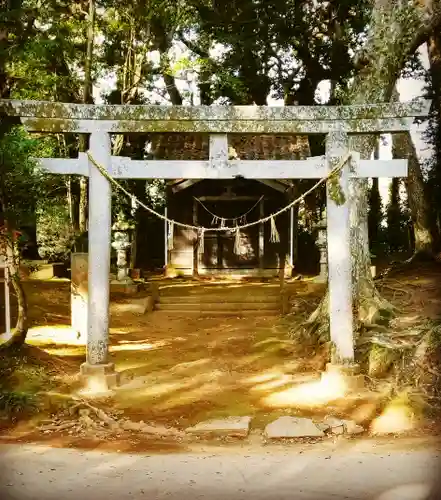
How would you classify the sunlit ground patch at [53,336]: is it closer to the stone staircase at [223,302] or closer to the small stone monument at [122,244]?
the stone staircase at [223,302]

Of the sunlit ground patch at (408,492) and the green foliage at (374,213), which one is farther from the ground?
the green foliage at (374,213)

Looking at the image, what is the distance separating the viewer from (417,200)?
16.4 metres

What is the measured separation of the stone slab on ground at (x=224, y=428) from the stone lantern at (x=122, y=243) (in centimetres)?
1035

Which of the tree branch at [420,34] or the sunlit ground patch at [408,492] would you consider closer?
the sunlit ground patch at [408,492]

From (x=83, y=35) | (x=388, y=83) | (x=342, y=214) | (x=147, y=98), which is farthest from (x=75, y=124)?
(x=147, y=98)

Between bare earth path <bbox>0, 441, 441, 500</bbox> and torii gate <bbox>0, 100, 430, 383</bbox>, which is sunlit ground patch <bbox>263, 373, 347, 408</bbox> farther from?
bare earth path <bbox>0, 441, 441, 500</bbox>

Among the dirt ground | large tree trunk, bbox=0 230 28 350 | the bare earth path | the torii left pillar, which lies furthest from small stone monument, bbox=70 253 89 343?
the bare earth path

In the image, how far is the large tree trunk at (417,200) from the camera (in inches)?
632

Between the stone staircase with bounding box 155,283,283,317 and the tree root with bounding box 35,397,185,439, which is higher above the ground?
the stone staircase with bounding box 155,283,283,317

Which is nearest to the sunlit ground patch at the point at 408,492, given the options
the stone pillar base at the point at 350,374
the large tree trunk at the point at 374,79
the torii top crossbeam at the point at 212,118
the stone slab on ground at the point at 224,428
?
the stone slab on ground at the point at 224,428

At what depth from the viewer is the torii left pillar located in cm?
788

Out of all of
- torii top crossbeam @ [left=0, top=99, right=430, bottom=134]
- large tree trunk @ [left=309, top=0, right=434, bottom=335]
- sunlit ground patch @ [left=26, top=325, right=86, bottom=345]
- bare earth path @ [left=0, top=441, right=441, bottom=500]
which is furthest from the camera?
sunlit ground patch @ [left=26, top=325, right=86, bottom=345]

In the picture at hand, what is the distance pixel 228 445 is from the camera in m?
5.76

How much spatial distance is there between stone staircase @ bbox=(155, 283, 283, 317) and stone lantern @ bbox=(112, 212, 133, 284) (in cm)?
135
